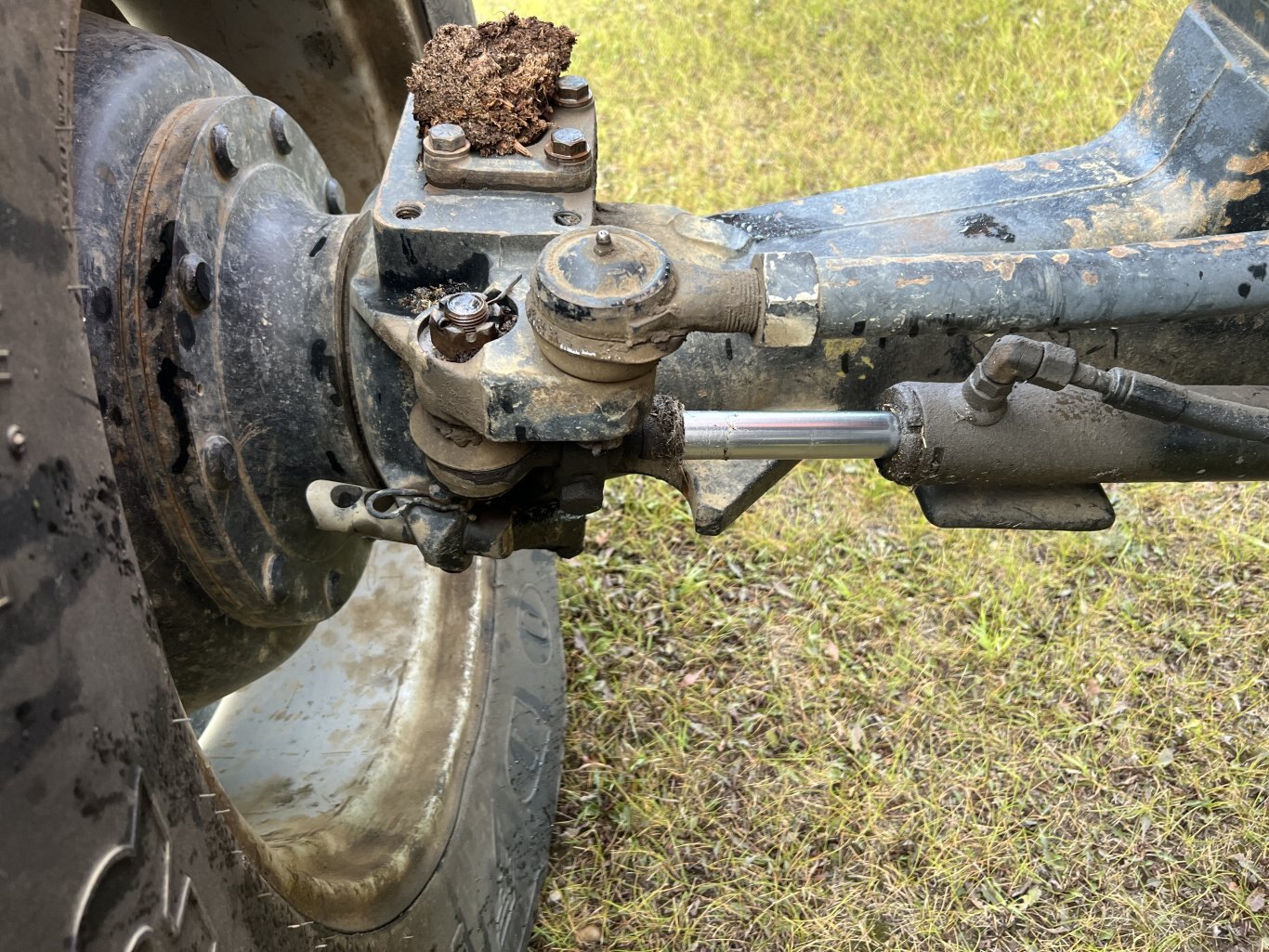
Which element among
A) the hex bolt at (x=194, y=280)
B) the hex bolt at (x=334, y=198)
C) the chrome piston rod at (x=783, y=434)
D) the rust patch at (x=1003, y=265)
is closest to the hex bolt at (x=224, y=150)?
the hex bolt at (x=194, y=280)

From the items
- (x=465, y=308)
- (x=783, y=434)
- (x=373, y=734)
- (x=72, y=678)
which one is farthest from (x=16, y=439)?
(x=373, y=734)

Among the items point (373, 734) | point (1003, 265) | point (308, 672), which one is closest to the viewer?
point (1003, 265)

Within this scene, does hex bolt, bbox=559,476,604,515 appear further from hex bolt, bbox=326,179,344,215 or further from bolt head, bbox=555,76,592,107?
hex bolt, bbox=326,179,344,215

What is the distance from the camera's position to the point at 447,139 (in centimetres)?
89

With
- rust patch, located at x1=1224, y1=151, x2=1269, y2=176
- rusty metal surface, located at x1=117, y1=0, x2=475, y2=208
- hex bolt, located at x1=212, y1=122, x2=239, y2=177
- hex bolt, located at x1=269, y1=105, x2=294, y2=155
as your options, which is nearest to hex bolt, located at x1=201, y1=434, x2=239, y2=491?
hex bolt, located at x1=212, y1=122, x2=239, y2=177

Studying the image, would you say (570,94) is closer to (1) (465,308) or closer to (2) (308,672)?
(1) (465,308)

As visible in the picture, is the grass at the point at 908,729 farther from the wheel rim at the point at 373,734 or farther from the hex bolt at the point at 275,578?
the hex bolt at the point at 275,578

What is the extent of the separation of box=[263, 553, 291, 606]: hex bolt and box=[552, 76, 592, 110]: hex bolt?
52cm

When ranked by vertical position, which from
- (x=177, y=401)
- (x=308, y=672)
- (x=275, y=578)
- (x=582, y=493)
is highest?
(x=177, y=401)

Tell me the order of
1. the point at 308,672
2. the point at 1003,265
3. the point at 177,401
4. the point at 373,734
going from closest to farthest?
the point at 1003,265 → the point at 177,401 → the point at 373,734 → the point at 308,672

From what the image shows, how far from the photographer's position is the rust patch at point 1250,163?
37.0 inches

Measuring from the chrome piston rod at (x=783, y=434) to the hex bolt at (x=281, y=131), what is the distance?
53cm

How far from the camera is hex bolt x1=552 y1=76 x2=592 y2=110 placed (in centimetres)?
99

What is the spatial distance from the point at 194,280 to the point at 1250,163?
96 cm
